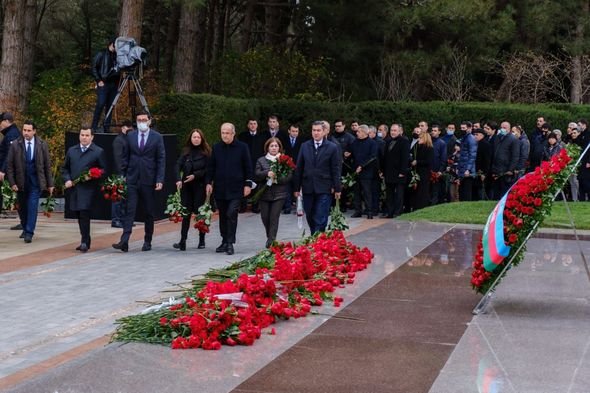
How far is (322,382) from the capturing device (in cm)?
719

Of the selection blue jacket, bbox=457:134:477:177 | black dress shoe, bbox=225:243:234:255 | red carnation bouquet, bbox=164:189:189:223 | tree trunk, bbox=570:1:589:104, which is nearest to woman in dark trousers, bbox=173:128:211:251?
red carnation bouquet, bbox=164:189:189:223

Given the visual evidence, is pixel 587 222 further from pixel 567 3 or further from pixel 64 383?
pixel 567 3

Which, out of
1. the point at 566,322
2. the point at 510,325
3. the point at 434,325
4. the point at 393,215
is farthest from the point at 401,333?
the point at 393,215

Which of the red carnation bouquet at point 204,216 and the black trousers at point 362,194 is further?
the black trousers at point 362,194

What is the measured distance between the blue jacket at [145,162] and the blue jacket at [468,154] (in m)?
8.22

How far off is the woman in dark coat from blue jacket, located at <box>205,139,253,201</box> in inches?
262

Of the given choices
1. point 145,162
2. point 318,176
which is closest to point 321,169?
point 318,176

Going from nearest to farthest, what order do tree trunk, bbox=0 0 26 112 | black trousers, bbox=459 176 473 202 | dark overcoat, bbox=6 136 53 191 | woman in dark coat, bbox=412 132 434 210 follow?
dark overcoat, bbox=6 136 53 191 < woman in dark coat, bbox=412 132 434 210 < black trousers, bbox=459 176 473 202 < tree trunk, bbox=0 0 26 112

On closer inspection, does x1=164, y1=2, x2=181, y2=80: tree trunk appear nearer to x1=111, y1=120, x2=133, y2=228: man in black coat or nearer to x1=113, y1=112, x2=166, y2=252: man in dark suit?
x1=111, y1=120, x2=133, y2=228: man in black coat

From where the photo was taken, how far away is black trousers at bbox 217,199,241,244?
14.9m

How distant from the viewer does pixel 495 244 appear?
379 inches

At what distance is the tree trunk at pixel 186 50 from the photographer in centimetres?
2944

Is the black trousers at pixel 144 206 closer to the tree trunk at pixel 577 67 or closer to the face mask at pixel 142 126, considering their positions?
the face mask at pixel 142 126

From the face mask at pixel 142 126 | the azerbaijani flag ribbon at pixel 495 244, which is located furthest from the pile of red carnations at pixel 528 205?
the face mask at pixel 142 126
